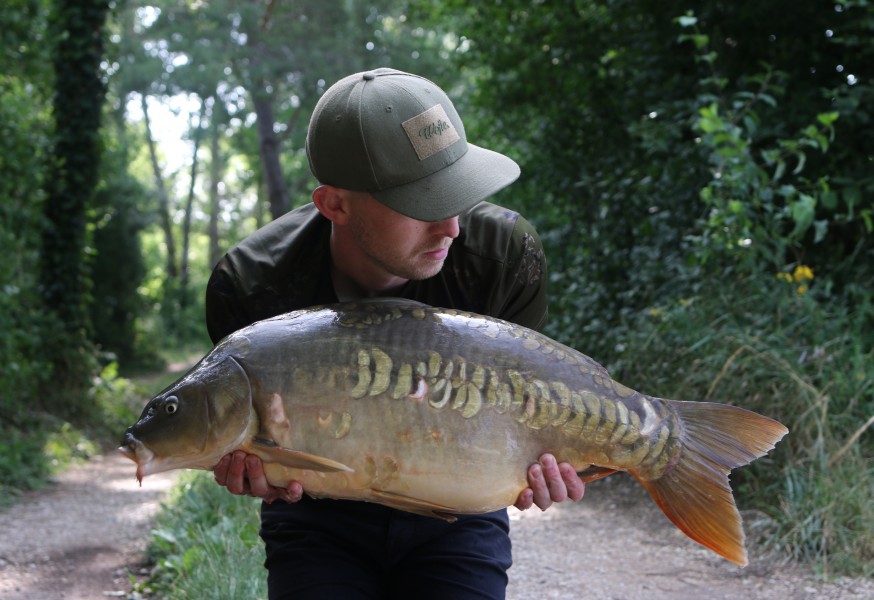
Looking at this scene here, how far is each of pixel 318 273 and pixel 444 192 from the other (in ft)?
1.82

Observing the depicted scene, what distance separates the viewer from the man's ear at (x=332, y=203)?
2.62 meters

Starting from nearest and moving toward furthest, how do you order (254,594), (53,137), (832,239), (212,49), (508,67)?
1. (254,594)
2. (832,239)
3. (508,67)
4. (53,137)
5. (212,49)

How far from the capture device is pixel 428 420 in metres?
2.30

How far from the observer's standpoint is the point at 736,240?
5.77 meters

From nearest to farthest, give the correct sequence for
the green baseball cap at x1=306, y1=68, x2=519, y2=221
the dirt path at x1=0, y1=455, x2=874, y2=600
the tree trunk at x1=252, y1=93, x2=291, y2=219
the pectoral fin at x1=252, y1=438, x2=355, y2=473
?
the pectoral fin at x1=252, y1=438, x2=355, y2=473
the green baseball cap at x1=306, y1=68, x2=519, y2=221
the dirt path at x1=0, y1=455, x2=874, y2=600
the tree trunk at x1=252, y1=93, x2=291, y2=219

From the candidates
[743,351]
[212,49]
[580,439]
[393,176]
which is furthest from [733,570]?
[212,49]

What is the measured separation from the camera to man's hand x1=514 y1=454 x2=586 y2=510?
2.37m

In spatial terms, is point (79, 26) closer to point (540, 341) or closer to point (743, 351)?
point (743, 351)

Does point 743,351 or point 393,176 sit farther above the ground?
point 393,176

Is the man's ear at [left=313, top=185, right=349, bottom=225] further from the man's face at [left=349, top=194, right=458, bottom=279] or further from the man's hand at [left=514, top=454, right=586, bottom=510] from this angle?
the man's hand at [left=514, top=454, right=586, bottom=510]

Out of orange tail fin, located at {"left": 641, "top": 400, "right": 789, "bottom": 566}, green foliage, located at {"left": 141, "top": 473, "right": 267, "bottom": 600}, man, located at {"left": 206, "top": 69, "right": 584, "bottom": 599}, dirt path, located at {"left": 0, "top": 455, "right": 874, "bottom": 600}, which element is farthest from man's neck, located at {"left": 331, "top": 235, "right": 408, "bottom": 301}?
dirt path, located at {"left": 0, "top": 455, "right": 874, "bottom": 600}

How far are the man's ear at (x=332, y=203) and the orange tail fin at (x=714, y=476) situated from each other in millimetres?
1058

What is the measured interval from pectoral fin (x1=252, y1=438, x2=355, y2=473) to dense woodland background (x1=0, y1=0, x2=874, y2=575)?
10.3 ft

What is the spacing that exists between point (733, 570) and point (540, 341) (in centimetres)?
288
